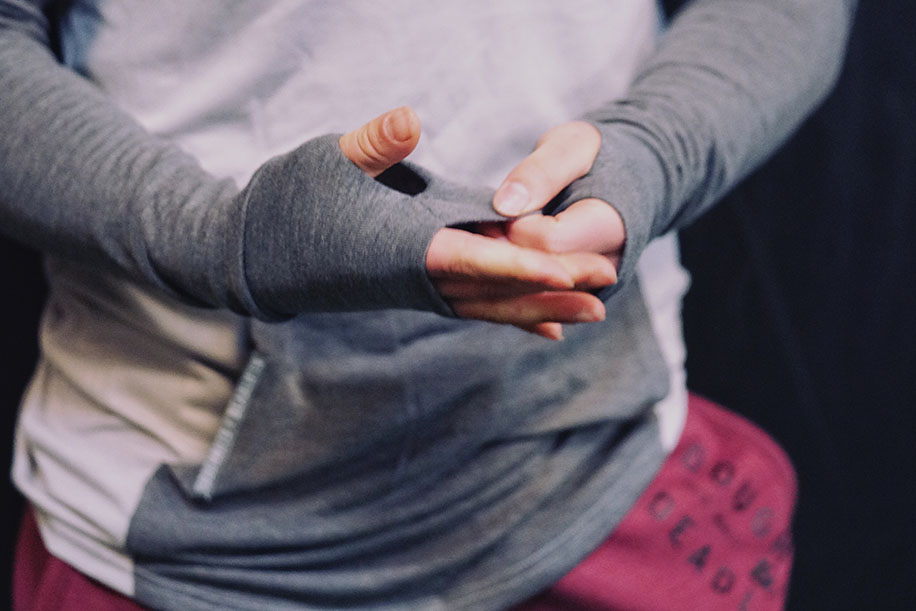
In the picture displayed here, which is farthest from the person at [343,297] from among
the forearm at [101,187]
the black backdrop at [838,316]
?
the black backdrop at [838,316]

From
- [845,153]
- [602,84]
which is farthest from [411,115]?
[845,153]

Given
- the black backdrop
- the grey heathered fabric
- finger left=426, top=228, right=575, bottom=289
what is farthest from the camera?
the black backdrop

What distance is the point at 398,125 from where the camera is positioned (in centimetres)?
32

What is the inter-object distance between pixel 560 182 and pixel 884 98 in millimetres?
528

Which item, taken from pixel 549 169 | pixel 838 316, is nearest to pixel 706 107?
pixel 549 169

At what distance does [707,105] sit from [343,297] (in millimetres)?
275

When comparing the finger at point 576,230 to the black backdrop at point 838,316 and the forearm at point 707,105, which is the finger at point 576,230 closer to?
the forearm at point 707,105

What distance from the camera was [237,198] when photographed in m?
0.36

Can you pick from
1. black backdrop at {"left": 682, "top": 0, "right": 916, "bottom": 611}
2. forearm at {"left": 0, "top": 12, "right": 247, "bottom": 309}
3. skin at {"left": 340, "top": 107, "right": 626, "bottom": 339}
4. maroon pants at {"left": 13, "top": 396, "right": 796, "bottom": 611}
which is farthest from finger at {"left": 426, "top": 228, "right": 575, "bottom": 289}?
black backdrop at {"left": 682, "top": 0, "right": 916, "bottom": 611}

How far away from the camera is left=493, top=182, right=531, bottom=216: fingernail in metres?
0.35

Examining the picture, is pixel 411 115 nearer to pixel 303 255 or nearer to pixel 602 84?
pixel 303 255

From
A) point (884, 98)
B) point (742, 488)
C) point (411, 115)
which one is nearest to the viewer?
point (411, 115)

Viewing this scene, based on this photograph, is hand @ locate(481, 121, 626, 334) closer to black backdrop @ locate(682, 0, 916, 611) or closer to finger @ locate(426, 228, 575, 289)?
finger @ locate(426, 228, 575, 289)

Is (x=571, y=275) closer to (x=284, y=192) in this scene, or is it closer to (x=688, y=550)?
(x=284, y=192)
